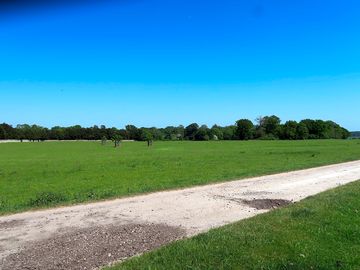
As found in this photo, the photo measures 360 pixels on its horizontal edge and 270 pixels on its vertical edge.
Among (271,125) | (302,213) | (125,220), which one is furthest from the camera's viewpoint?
(271,125)

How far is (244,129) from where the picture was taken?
180375 millimetres

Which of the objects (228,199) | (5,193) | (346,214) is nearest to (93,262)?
(346,214)

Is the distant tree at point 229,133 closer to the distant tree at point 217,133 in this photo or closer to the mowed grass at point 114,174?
the distant tree at point 217,133

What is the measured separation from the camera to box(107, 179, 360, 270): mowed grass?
6.99 metres

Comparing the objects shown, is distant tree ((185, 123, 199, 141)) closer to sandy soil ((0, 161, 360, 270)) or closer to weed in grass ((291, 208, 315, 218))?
sandy soil ((0, 161, 360, 270))

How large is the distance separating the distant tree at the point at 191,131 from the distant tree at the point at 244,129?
17.1m

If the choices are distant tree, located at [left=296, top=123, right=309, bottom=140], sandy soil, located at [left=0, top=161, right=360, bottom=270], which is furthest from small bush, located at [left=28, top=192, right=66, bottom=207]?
distant tree, located at [left=296, top=123, right=309, bottom=140]

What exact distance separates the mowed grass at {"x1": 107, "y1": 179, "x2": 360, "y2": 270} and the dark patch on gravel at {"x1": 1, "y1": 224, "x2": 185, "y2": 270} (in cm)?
57

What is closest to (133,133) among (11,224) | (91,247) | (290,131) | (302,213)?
(290,131)

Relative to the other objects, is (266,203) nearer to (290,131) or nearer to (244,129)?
(290,131)

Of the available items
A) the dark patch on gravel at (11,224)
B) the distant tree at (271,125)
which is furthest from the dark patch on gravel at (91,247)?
the distant tree at (271,125)

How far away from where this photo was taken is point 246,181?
785 inches

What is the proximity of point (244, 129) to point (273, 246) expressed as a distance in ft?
571

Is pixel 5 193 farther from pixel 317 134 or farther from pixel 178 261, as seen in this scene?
pixel 317 134
